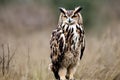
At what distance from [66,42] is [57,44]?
0.12 metres

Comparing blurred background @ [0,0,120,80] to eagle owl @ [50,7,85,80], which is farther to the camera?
blurred background @ [0,0,120,80]

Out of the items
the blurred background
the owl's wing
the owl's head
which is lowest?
the blurred background

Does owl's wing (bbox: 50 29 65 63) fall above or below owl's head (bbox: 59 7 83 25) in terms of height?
below

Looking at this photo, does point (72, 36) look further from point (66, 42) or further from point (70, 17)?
point (70, 17)

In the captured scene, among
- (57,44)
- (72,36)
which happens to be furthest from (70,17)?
(57,44)

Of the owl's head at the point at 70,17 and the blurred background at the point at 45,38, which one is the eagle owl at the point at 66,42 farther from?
the blurred background at the point at 45,38

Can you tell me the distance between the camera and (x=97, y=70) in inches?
457

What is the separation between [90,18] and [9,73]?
15.6 metres

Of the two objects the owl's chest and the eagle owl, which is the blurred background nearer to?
the eagle owl

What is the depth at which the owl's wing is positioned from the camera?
10.4 meters

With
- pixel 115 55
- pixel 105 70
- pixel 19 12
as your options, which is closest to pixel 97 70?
pixel 105 70

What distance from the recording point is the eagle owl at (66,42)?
10.4 m

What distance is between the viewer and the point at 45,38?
69.8ft

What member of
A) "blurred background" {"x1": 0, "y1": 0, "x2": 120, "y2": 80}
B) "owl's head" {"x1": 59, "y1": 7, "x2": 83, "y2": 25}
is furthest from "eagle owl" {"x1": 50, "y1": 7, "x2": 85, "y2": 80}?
"blurred background" {"x1": 0, "y1": 0, "x2": 120, "y2": 80}
